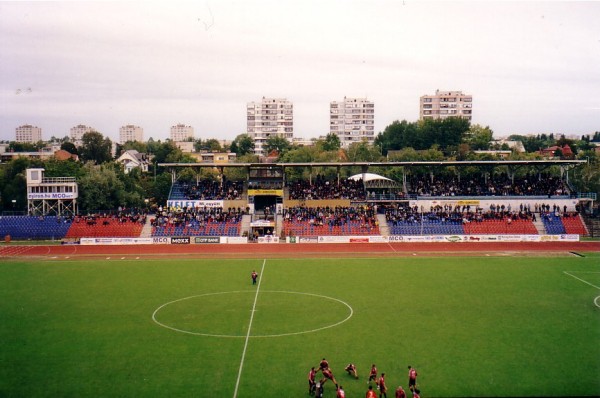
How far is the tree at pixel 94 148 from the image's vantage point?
117500mm

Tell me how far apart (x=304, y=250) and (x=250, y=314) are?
950 inches

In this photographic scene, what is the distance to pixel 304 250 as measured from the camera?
53.7m

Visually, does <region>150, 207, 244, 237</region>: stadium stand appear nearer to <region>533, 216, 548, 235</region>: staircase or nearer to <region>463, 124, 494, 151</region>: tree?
<region>533, 216, 548, 235</region>: staircase

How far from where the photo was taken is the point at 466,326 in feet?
89.5

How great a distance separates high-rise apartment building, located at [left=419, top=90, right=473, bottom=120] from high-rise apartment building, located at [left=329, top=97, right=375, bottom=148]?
17.4 m

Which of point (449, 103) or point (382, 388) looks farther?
point (449, 103)

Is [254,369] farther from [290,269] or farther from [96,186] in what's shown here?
[96,186]

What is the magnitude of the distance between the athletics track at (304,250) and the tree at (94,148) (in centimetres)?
6444

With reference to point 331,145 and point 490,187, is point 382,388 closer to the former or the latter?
point 490,187

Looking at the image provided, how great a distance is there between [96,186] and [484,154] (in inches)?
2629

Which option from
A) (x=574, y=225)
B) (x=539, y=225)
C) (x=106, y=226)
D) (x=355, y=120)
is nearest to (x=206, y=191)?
(x=106, y=226)

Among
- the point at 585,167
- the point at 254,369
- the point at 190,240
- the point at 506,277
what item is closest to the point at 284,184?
the point at 190,240

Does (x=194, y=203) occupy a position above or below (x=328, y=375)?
above

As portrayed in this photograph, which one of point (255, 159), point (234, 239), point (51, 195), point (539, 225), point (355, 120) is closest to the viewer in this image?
→ point (234, 239)
